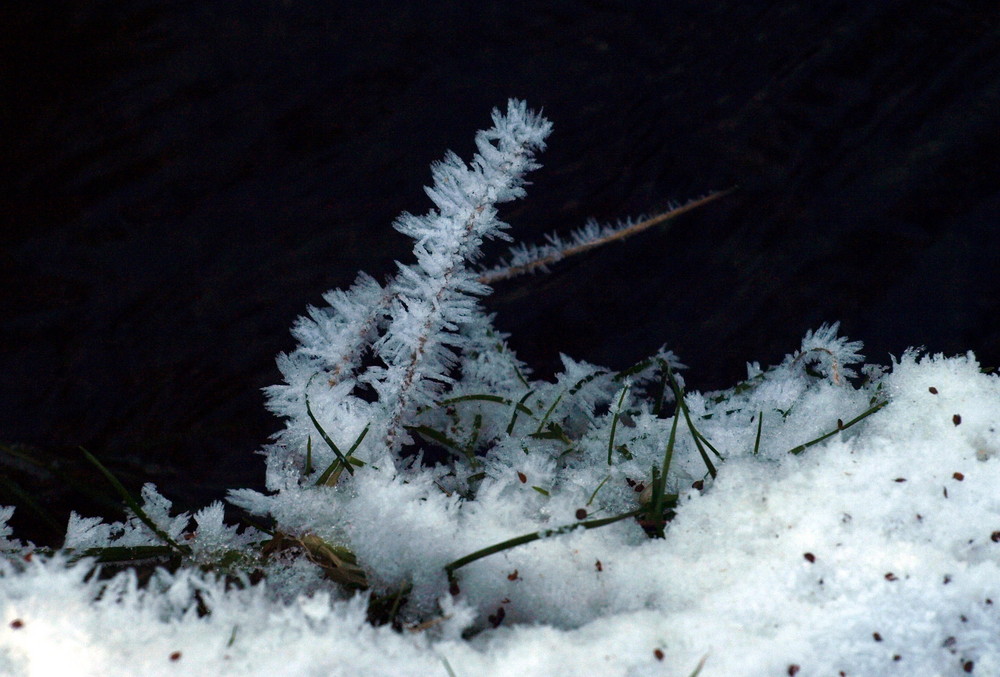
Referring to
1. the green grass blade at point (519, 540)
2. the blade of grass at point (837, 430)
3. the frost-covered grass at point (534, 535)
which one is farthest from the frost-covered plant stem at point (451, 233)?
the blade of grass at point (837, 430)

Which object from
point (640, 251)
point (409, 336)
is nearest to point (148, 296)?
point (409, 336)

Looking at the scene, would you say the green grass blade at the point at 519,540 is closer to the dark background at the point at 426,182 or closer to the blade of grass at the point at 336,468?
the blade of grass at the point at 336,468

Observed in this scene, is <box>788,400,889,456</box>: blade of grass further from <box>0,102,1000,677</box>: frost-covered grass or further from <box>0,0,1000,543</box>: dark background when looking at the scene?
<box>0,0,1000,543</box>: dark background

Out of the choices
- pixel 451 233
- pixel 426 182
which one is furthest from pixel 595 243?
pixel 451 233

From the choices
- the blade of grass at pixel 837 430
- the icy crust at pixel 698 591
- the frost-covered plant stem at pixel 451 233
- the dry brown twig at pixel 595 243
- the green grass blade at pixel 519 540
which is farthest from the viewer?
the dry brown twig at pixel 595 243

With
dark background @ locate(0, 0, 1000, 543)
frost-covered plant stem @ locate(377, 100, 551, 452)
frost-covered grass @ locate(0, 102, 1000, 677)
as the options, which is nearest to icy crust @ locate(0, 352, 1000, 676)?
frost-covered grass @ locate(0, 102, 1000, 677)

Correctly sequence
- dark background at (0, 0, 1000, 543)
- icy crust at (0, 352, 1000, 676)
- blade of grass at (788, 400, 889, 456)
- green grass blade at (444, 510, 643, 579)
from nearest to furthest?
icy crust at (0, 352, 1000, 676) → green grass blade at (444, 510, 643, 579) → blade of grass at (788, 400, 889, 456) → dark background at (0, 0, 1000, 543)

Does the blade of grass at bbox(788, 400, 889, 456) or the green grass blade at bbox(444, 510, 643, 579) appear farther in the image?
the blade of grass at bbox(788, 400, 889, 456)
